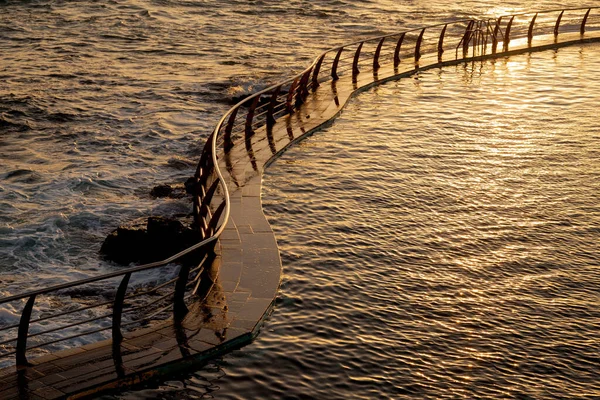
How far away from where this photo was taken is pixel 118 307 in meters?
11.5

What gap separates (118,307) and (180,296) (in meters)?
1.24

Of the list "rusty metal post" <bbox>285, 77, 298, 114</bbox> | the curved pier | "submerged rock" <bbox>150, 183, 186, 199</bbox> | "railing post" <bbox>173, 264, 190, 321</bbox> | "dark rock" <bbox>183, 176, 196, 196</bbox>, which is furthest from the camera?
"rusty metal post" <bbox>285, 77, 298, 114</bbox>

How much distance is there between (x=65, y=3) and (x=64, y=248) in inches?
1731

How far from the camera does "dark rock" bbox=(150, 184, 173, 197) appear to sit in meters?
21.5

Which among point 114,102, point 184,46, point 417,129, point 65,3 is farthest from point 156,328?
point 65,3

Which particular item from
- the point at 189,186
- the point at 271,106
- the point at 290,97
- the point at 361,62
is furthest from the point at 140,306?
the point at 361,62

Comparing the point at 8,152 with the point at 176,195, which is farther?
the point at 8,152

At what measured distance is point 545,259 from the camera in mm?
15469

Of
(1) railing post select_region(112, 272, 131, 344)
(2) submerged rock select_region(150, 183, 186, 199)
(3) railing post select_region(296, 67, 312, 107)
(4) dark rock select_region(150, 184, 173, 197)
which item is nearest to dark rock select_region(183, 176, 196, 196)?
(2) submerged rock select_region(150, 183, 186, 199)

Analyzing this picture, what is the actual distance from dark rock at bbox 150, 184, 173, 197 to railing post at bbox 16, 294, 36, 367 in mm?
10350

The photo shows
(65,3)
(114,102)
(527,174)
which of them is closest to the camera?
(527,174)

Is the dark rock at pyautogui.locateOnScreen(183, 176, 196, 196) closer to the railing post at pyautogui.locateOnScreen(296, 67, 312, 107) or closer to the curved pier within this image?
the curved pier

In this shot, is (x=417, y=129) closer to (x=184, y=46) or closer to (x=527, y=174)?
(x=527, y=174)

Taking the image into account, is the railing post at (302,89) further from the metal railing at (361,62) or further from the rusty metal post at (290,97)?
the rusty metal post at (290,97)
